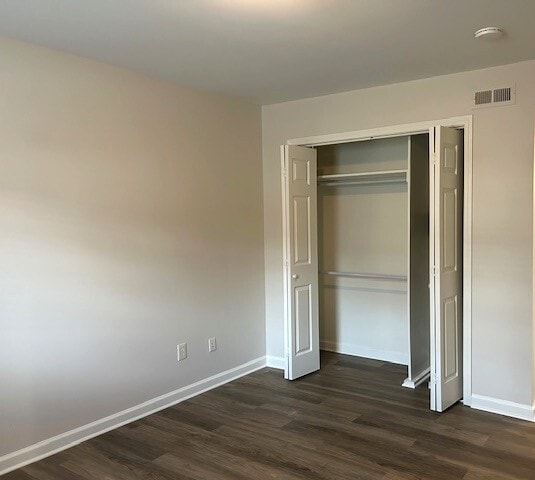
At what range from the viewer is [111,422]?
3.53 m

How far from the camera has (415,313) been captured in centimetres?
438

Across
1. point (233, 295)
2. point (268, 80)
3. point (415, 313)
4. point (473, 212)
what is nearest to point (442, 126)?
point (473, 212)

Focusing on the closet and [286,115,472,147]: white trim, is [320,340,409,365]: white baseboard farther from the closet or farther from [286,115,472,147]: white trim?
[286,115,472,147]: white trim

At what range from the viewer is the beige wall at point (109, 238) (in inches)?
119

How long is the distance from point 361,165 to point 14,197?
10.6 feet

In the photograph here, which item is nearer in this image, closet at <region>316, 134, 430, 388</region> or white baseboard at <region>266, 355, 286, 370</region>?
closet at <region>316, 134, 430, 388</region>

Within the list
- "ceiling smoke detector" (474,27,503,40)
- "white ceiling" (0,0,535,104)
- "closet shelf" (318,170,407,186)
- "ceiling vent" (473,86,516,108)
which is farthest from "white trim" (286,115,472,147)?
"ceiling smoke detector" (474,27,503,40)

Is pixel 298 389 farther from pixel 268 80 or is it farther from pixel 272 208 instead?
pixel 268 80

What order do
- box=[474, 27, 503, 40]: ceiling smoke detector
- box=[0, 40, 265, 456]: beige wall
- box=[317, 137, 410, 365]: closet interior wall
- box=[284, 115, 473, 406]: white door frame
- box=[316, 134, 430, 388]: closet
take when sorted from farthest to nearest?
box=[317, 137, 410, 365]: closet interior wall, box=[316, 134, 430, 388]: closet, box=[284, 115, 473, 406]: white door frame, box=[0, 40, 265, 456]: beige wall, box=[474, 27, 503, 40]: ceiling smoke detector

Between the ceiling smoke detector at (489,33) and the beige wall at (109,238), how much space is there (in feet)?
7.12

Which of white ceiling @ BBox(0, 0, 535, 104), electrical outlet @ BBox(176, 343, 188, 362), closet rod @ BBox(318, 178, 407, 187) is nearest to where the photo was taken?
white ceiling @ BBox(0, 0, 535, 104)

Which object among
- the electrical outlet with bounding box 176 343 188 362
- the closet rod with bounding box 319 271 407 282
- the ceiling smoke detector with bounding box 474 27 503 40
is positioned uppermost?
the ceiling smoke detector with bounding box 474 27 503 40

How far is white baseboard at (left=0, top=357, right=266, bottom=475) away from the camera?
3.03 m

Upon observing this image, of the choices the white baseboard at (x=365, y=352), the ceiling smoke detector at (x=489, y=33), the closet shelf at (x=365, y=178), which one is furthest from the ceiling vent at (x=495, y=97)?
the white baseboard at (x=365, y=352)
